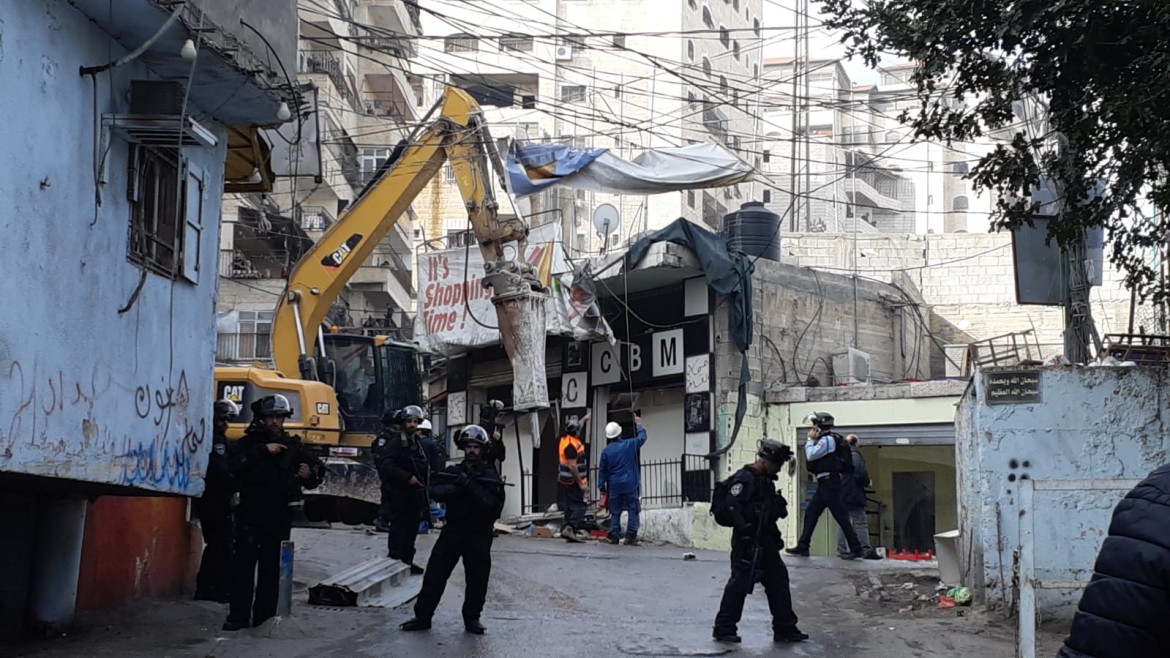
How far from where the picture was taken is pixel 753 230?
26.7 m

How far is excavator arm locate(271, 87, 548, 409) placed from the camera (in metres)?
18.7

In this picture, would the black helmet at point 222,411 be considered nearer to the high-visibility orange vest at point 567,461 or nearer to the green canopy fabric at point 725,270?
the high-visibility orange vest at point 567,461

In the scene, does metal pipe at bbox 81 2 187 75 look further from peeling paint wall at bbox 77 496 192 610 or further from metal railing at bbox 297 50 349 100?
metal railing at bbox 297 50 349 100

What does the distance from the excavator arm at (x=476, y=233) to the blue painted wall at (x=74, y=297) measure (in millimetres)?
7796

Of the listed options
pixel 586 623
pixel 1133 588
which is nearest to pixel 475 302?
pixel 586 623

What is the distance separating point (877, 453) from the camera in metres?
26.5

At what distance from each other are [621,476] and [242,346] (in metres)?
17.9

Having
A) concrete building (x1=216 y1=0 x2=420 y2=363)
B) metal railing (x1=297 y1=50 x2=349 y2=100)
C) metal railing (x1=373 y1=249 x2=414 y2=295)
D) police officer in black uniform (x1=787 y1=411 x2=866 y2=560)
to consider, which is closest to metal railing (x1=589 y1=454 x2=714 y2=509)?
police officer in black uniform (x1=787 y1=411 x2=866 y2=560)

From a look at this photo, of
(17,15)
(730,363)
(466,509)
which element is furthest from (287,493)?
(730,363)

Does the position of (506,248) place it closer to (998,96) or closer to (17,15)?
(998,96)

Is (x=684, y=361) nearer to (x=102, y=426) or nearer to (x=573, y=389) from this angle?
(x=573, y=389)

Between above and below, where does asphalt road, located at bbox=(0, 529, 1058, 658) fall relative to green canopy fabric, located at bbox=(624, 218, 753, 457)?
below

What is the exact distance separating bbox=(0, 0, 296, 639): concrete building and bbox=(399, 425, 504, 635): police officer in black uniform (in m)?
2.09

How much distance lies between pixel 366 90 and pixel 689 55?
19.4 metres
